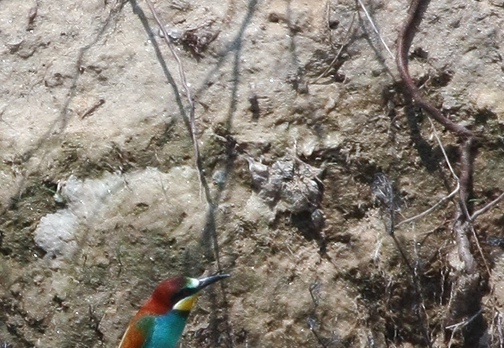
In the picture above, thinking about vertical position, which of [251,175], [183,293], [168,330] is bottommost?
[168,330]

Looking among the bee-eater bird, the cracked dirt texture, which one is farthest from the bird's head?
the cracked dirt texture

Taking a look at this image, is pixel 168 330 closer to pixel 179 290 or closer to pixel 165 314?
pixel 165 314

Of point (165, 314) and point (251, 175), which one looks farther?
point (251, 175)

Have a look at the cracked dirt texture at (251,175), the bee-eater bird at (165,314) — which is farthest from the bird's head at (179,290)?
the cracked dirt texture at (251,175)

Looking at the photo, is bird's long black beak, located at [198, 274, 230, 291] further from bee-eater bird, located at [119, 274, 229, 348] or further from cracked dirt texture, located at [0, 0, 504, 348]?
cracked dirt texture, located at [0, 0, 504, 348]

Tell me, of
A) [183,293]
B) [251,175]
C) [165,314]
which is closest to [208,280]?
[183,293]

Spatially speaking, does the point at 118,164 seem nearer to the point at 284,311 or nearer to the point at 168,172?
the point at 168,172

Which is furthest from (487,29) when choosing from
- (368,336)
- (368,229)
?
(368,336)
